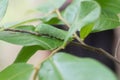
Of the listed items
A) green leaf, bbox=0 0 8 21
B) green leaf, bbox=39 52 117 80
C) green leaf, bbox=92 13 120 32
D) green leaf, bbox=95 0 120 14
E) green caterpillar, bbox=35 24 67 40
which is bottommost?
green leaf, bbox=92 13 120 32

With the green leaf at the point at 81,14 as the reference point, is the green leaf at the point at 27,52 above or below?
below

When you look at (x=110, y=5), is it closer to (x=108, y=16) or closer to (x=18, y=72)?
(x=108, y=16)

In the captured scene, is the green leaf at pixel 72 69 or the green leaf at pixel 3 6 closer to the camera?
the green leaf at pixel 72 69

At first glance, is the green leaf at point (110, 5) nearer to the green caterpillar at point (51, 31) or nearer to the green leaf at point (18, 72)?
the green caterpillar at point (51, 31)

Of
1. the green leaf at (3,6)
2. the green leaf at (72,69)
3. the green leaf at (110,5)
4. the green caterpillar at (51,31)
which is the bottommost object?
the green leaf at (110,5)

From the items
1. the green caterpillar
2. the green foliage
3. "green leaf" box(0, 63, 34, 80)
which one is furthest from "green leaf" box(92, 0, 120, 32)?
"green leaf" box(0, 63, 34, 80)

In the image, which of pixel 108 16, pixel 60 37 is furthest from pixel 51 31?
pixel 108 16

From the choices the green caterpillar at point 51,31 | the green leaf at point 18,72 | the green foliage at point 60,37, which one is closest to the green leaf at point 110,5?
the green foliage at point 60,37

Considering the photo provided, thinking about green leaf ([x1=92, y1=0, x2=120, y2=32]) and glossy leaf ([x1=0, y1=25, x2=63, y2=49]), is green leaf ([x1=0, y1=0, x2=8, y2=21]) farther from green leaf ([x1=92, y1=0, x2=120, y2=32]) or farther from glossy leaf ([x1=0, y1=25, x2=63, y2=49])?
green leaf ([x1=92, y1=0, x2=120, y2=32])
